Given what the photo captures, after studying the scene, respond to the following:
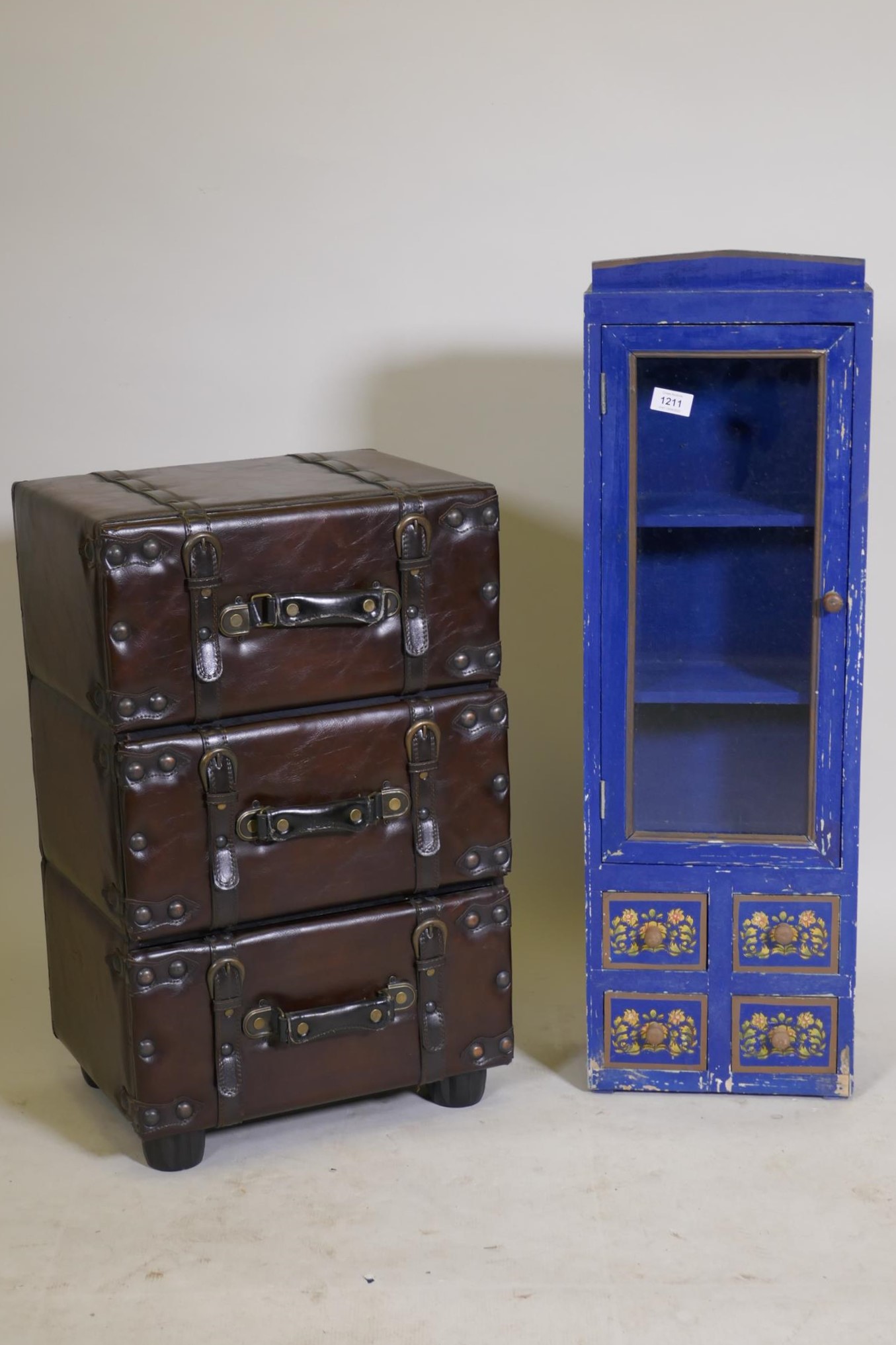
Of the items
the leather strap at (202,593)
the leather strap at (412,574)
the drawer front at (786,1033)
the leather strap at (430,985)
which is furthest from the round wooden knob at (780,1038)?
the leather strap at (202,593)

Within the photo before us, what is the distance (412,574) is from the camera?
8.82 feet

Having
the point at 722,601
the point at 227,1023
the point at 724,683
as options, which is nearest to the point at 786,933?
the point at 724,683

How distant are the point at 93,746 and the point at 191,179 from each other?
1338mm

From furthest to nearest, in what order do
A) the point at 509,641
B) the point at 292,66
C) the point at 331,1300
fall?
the point at 509,641 < the point at 292,66 < the point at 331,1300

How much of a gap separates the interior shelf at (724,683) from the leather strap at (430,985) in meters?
0.50

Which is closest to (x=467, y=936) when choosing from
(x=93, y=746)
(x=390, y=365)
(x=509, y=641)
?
(x=93, y=746)

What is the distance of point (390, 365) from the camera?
3523 millimetres

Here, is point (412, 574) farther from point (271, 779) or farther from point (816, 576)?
point (816, 576)

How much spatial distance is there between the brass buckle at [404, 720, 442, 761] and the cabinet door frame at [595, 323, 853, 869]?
29 cm

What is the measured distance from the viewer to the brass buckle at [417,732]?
2.74 m

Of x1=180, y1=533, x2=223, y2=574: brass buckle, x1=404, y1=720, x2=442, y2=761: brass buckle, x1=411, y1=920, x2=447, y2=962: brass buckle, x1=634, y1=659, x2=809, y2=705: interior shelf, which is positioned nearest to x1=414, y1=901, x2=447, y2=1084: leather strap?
x1=411, y1=920, x2=447, y2=962: brass buckle

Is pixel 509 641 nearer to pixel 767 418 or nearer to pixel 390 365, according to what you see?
pixel 390 365

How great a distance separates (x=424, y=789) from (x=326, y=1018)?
15.7 inches

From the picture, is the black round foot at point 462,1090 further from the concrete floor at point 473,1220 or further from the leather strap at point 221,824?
the leather strap at point 221,824
